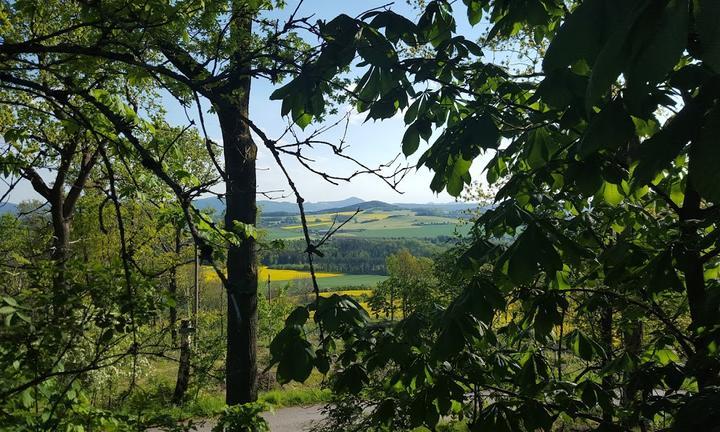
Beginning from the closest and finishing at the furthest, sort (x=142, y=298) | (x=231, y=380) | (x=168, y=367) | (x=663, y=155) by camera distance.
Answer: (x=663, y=155) < (x=142, y=298) < (x=231, y=380) < (x=168, y=367)

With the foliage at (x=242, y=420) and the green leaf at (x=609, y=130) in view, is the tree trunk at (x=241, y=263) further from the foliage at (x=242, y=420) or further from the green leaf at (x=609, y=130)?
the green leaf at (x=609, y=130)

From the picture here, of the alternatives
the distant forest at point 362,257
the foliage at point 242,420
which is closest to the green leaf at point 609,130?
the foliage at point 242,420

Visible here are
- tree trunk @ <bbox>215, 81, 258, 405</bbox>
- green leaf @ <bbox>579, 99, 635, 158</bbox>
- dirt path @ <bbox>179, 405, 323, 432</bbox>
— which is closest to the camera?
green leaf @ <bbox>579, 99, 635, 158</bbox>

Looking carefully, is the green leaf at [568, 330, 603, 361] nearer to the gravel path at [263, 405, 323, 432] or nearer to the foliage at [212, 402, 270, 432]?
the foliage at [212, 402, 270, 432]

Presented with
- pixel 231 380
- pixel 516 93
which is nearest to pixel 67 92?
pixel 516 93

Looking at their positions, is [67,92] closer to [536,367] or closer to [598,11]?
[598,11]

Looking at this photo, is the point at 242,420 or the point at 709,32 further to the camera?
the point at 242,420

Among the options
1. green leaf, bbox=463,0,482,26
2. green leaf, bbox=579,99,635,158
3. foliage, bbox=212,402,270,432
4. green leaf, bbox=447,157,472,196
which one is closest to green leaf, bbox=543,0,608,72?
green leaf, bbox=579,99,635,158

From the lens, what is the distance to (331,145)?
1708mm

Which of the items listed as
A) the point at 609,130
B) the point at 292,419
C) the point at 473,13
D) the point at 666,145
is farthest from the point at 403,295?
the point at 666,145

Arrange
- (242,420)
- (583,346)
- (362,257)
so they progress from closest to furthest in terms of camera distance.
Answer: (583,346)
(242,420)
(362,257)

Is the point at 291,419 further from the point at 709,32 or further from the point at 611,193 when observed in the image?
the point at 709,32

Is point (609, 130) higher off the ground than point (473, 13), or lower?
lower

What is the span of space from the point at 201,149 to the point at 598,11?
16883mm
